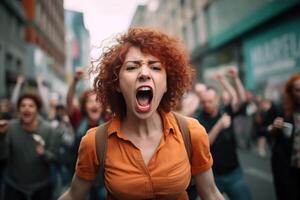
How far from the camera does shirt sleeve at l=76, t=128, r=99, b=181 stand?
1876 millimetres

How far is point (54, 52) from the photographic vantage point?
131 feet

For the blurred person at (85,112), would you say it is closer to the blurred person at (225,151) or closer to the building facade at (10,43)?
the blurred person at (225,151)

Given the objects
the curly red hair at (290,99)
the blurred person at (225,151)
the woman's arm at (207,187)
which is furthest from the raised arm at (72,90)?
the curly red hair at (290,99)

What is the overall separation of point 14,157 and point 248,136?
9.18 metres

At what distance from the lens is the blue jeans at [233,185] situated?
3.76 meters

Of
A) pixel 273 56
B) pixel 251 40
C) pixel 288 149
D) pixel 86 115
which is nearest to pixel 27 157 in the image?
pixel 86 115

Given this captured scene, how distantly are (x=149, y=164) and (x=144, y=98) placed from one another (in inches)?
13.6

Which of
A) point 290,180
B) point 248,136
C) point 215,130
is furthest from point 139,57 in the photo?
point 248,136

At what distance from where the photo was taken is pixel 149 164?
71.3 inches

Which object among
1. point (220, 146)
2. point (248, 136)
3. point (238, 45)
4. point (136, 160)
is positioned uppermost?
point (238, 45)

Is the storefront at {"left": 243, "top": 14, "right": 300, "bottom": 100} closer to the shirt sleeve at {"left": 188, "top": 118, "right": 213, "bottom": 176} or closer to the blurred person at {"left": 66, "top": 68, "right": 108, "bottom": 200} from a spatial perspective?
the blurred person at {"left": 66, "top": 68, "right": 108, "bottom": 200}

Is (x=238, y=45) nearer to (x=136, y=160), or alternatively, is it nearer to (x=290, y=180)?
(x=290, y=180)

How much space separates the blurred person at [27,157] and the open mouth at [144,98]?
1970mm

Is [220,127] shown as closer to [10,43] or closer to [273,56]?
[273,56]
